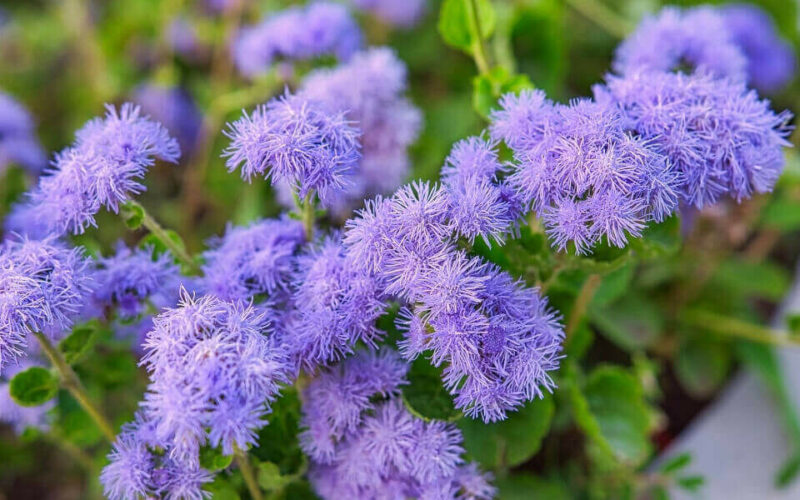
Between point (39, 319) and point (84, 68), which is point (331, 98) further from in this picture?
point (84, 68)

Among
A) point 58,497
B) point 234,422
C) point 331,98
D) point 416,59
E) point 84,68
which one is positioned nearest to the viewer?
point 234,422

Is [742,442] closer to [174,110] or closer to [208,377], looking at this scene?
[208,377]

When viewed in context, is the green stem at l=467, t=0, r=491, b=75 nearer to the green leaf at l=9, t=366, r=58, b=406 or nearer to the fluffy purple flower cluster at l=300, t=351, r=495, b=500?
the fluffy purple flower cluster at l=300, t=351, r=495, b=500

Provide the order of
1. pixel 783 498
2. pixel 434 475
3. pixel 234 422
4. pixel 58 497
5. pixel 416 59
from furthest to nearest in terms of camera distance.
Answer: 1. pixel 416 59
2. pixel 58 497
3. pixel 783 498
4. pixel 434 475
5. pixel 234 422

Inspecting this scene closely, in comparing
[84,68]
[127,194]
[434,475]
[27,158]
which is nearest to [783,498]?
[434,475]

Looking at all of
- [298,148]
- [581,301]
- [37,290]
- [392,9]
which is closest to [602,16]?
[392,9]

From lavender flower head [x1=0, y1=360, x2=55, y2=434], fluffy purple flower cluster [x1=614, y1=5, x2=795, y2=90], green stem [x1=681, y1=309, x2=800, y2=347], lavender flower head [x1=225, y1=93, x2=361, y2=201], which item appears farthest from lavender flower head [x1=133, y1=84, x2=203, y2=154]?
green stem [x1=681, y1=309, x2=800, y2=347]
